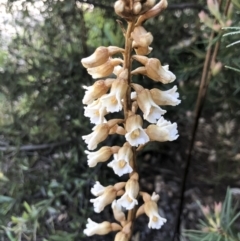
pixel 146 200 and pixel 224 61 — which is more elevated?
pixel 224 61

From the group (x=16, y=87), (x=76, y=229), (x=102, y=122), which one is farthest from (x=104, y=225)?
(x=16, y=87)

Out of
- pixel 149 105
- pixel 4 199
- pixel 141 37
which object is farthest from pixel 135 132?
pixel 4 199

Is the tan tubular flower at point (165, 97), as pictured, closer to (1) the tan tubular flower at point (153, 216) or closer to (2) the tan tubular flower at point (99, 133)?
(2) the tan tubular flower at point (99, 133)

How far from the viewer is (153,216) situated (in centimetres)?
95

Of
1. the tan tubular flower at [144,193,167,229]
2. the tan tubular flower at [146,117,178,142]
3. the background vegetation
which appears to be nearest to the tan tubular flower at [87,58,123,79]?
the tan tubular flower at [146,117,178,142]

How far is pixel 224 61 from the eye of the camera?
4.22ft

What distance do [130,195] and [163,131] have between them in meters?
0.13

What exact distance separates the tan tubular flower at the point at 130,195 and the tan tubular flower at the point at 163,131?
9 centimetres

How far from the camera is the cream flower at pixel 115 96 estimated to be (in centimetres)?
82

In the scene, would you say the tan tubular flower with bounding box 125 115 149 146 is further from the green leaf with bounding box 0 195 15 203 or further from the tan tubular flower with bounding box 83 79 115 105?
the green leaf with bounding box 0 195 15 203

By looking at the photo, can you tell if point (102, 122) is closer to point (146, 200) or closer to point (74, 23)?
point (146, 200)

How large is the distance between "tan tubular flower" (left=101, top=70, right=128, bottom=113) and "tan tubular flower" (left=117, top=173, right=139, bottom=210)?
6.4 inches

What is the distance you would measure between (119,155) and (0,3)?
680 mm

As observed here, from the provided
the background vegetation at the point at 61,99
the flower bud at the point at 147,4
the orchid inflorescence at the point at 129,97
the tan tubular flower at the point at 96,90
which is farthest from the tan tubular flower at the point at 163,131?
the background vegetation at the point at 61,99
